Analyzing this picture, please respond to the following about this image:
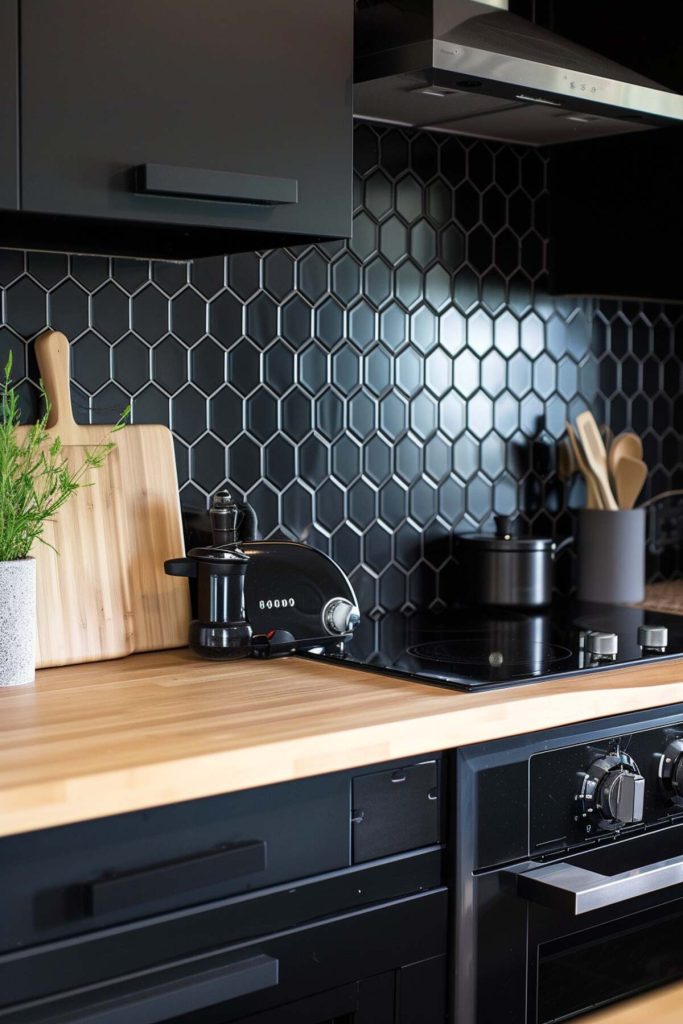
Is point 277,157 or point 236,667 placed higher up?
point 277,157

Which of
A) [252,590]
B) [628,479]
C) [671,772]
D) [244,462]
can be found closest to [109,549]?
[252,590]

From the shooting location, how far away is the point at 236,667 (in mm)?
1812

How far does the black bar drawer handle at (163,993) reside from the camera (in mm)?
1251

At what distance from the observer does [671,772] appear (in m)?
1.79

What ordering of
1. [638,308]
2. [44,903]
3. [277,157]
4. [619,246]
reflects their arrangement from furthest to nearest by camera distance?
[638,308], [619,246], [277,157], [44,903]

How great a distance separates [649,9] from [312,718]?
1.57 meters

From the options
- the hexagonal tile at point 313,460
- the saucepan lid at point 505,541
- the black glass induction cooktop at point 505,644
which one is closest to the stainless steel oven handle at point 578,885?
the black glass induction cooktop at point 505,644

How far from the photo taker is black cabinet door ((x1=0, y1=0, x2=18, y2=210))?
1.50 metres

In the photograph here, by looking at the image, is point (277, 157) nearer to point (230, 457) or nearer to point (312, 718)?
point (230, 457)

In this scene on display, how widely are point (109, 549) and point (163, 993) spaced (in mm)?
755

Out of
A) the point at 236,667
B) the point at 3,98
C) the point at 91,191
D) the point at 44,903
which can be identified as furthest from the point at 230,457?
the point at 44,903

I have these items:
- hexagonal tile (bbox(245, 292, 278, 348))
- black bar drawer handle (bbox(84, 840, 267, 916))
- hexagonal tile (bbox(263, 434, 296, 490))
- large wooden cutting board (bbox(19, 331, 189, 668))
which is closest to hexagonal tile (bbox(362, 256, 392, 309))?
hexagonal tile (bbox(245, 292, 278, 348))

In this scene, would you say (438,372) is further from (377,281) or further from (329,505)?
(329,505)

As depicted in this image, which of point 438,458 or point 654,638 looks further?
point 438,458
